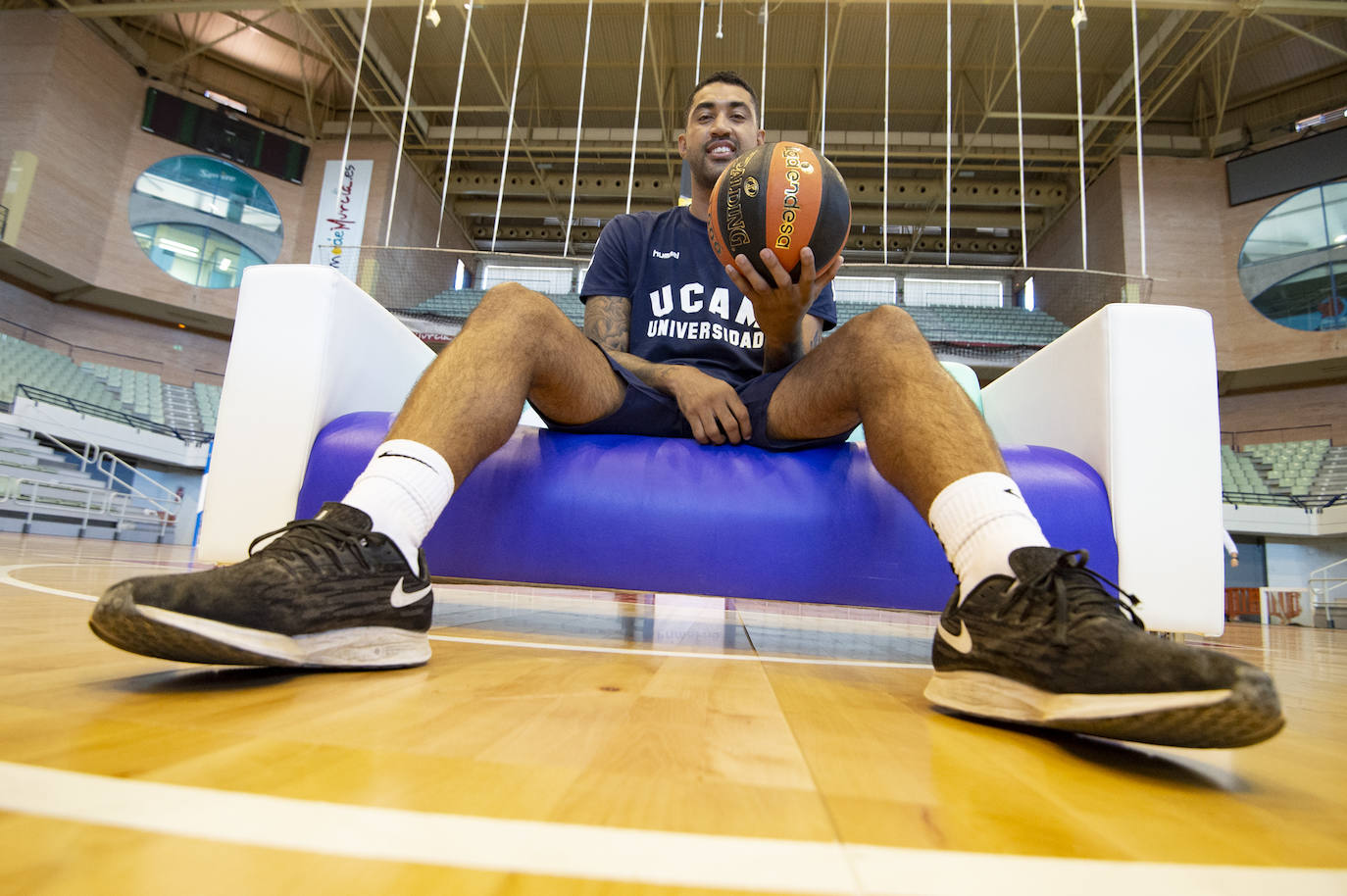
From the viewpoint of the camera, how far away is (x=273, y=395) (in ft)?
3.16

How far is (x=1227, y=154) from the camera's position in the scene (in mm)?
7883

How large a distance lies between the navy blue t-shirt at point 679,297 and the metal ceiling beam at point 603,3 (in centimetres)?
524

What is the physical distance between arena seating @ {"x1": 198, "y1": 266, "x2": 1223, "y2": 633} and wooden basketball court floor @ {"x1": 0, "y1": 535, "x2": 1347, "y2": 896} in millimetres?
338

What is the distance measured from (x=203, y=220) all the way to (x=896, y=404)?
9612 mm

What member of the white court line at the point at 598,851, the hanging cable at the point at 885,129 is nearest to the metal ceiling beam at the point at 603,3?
the hanging cable at the point at 885,129

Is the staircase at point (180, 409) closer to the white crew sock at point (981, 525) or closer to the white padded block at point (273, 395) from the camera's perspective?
the white padded block at point (273, 395)

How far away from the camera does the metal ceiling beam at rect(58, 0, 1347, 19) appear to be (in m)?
5.38

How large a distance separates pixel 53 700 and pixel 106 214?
9.46 m

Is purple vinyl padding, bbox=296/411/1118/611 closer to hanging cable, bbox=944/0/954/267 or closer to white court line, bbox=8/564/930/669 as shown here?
white court line, bbox=8/564/930/669

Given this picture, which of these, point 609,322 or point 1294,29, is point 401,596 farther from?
point 1294,29

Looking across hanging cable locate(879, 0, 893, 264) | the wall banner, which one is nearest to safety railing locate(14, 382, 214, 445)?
the wall banner

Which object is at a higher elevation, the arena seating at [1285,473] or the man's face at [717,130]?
the arena seating at [1285,473]

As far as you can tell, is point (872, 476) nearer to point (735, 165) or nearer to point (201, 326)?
point (735, 165)

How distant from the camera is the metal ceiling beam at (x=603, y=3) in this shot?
538 cm
